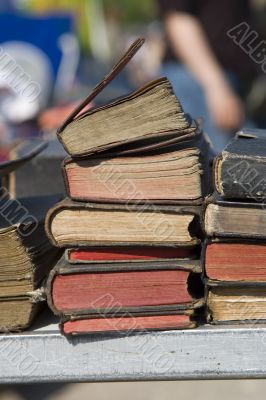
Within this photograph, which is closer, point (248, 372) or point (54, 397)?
point (248, 372)

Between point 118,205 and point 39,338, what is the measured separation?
302 millimetres

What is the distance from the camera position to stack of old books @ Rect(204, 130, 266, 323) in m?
1.45

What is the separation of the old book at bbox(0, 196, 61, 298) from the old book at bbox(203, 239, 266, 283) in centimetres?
35

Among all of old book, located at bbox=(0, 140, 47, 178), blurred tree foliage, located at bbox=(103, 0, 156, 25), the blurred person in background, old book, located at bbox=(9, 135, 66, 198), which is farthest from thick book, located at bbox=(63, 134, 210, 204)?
blurred tree foliage, located at bbox=(103, 0, 156, 25)

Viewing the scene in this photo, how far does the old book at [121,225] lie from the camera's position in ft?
4.96

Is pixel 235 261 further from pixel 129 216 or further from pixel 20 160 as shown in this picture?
pixel 20 160

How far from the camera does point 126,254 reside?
1.56m

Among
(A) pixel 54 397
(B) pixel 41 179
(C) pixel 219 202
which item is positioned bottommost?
(A) pixel 54 397

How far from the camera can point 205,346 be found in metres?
1.53

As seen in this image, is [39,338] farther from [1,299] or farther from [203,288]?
[203,288]

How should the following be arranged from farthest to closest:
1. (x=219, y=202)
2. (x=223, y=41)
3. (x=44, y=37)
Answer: (x=44, y=37) < (x=223, y=41) < (x=219, y=202)

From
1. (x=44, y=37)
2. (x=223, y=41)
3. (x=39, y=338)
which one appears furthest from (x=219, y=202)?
(x=44, y=37)

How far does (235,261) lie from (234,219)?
0.08 meters

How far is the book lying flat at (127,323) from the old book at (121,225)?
0.47 ft
